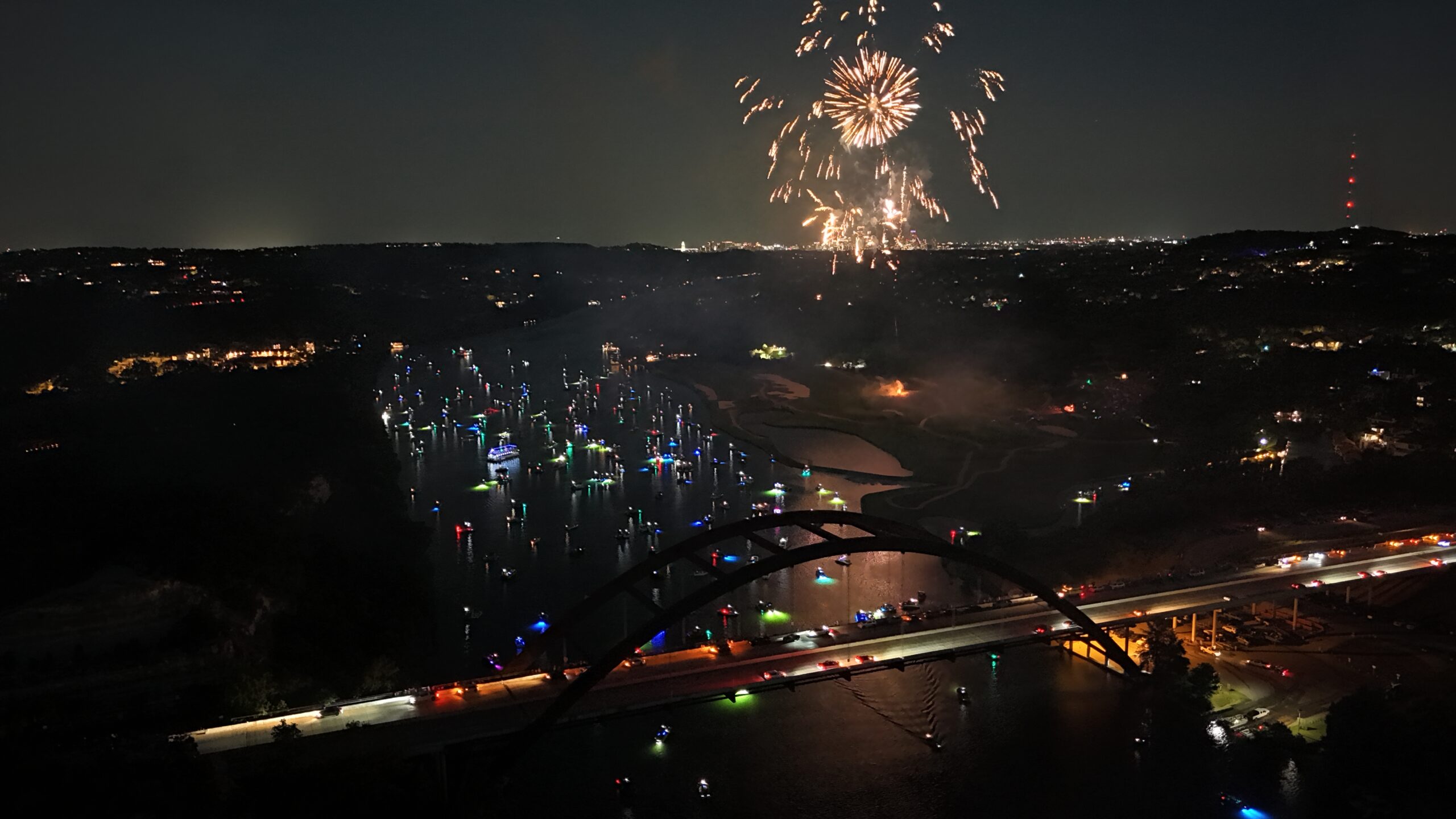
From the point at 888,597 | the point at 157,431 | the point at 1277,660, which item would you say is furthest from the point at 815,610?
the point at 157,431

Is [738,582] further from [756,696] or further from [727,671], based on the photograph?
[756,696]

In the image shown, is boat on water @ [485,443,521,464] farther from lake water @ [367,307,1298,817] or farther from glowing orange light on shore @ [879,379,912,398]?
glowing orange light on shore @ [879,379,912,398]

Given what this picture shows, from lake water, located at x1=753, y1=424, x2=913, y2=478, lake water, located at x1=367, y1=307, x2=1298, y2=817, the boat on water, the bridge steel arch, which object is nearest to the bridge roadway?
the bridge steel arch

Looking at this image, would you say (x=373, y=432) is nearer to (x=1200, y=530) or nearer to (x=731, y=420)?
(x=731, y=420)

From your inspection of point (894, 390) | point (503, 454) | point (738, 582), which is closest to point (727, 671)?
point (738, 582)

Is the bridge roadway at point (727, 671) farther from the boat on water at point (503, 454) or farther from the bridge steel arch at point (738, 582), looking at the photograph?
the boat on water at point (503, 454)

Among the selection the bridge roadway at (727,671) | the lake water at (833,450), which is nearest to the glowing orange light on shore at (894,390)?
the lake water at (833,450)
